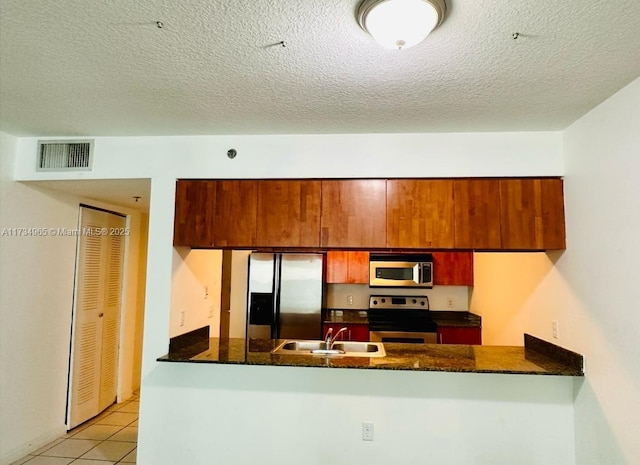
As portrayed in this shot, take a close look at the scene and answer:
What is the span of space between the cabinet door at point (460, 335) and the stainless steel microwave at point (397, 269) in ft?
1.80

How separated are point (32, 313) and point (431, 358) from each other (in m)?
3.07

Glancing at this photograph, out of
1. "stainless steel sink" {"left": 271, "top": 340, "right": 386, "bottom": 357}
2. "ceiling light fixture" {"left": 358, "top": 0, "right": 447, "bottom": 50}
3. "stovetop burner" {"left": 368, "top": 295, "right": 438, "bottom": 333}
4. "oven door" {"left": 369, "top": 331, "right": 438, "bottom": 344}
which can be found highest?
"ceiling light fixture" {"left": 358, "top": 0, "right": 447, "bottom": 50}

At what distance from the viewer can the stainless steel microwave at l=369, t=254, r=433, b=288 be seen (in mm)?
4738

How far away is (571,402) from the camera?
8.50ft

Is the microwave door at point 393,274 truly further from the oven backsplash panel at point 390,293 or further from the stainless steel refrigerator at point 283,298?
the stainless steel refrigerator at point 283,298

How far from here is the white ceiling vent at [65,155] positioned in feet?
9.75

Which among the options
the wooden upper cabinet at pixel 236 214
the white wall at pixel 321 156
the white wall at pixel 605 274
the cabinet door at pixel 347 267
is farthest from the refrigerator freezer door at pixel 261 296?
the white wall at pixel 605 274

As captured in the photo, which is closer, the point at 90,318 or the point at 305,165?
the point at 305,165

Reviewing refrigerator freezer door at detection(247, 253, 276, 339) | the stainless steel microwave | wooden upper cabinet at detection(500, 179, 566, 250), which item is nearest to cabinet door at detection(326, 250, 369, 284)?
the stainless steel microwave

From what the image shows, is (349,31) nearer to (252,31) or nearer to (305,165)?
(252,31)

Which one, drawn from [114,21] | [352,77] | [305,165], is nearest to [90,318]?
[305,165]

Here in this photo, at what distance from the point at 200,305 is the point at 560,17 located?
9.75 feet

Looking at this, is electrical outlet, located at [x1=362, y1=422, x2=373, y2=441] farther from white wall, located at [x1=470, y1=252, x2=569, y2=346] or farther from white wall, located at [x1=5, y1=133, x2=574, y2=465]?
white wall, located at [x1=470, y1=252, x2=569, y2=346]

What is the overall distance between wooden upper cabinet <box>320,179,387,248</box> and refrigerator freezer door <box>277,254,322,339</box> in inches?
69.4
